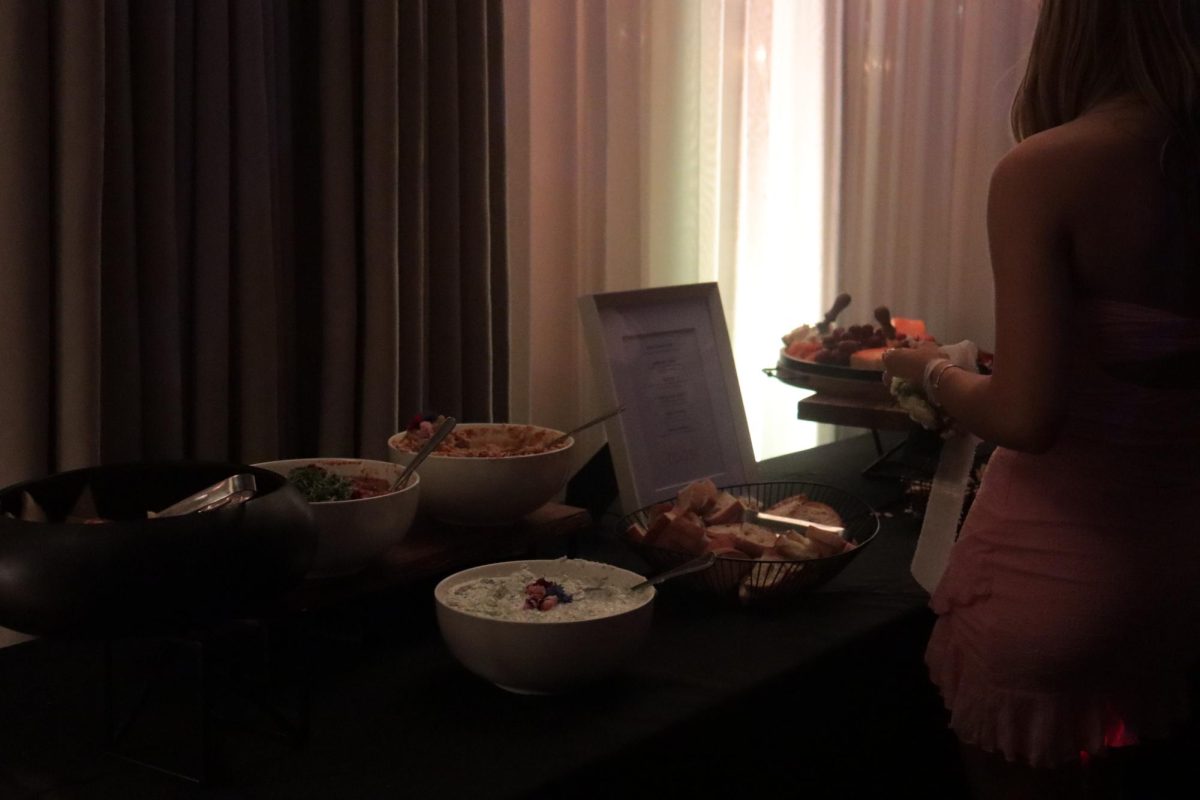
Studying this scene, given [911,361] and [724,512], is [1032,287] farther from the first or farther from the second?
[724,512]

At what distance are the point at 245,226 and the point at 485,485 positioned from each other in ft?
→ 1.95

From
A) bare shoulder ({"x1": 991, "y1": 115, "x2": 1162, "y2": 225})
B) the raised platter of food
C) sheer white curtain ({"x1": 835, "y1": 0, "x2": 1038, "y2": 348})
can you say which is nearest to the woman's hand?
bare shoulder ({"x1": 991, "y1": 115, "x2": 1162, "y2": 225})

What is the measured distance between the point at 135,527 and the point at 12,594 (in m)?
0.10

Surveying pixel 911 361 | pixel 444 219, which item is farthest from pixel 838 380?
pixel 444 219

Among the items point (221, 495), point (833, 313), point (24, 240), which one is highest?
point (24, 240)

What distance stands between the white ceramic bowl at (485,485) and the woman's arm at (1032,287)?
50 centimetres

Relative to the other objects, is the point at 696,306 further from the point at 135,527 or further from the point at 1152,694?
the point at 135,527

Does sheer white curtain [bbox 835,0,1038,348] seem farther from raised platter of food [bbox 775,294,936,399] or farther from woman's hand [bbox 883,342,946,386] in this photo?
woman's hand [bbox 883,342,946,386]

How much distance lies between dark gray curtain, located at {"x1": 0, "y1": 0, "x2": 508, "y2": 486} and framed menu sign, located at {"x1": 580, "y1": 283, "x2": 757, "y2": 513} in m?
0.37

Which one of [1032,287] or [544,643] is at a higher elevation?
[1032,287]

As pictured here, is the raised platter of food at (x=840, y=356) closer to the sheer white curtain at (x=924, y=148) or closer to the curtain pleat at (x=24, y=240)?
the sheer white curtain at (x=924, y=148)

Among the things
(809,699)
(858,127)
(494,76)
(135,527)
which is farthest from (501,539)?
(858,127)

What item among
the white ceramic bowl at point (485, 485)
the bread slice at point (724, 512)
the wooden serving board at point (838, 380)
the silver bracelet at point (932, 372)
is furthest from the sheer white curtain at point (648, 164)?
the silver bracelet at point (932, 372)

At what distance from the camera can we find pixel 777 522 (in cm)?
152
